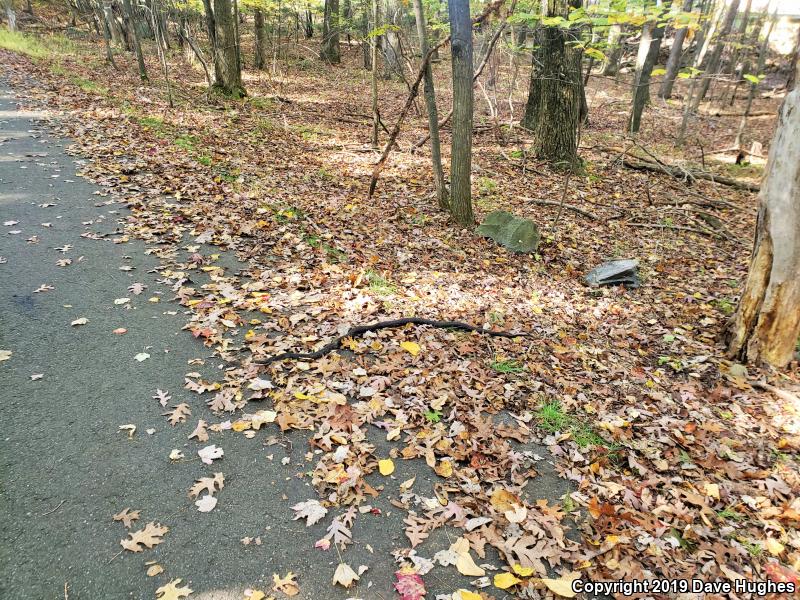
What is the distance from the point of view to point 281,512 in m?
3.15

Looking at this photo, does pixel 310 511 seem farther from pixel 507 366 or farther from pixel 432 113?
pixel 432 113

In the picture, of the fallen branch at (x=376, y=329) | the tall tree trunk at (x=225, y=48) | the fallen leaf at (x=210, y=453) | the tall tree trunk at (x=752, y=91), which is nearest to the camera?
the fallen leaf at (x=210, y=453)

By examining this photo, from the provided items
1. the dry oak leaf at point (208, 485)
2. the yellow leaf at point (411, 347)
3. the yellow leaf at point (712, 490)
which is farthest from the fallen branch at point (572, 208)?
the dry oak leaf at point (208, 485)

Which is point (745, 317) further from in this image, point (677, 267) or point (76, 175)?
point (76, 175)

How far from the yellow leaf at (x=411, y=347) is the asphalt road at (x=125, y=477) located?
1.42 meters

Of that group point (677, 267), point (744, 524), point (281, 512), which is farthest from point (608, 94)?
point (281, 512)

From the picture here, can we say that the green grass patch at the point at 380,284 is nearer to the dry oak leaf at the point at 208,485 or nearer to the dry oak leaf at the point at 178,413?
the dry oak leaf at the point at 178,413

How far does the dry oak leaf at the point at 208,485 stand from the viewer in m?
3.20

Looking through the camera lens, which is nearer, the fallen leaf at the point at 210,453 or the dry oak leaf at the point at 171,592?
the dry oak leaf at the point at 171,592

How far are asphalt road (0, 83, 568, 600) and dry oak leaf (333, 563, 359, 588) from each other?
0.04m

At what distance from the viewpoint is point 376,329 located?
5156 mm

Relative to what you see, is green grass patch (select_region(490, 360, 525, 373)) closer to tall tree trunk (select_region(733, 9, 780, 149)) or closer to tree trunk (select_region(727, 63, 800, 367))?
tree trunk (select_region(727, 63, 800, 367))

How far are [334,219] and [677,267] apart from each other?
5.76 m

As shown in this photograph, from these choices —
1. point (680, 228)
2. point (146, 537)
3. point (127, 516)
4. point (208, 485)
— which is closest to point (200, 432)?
point (208, 485)
